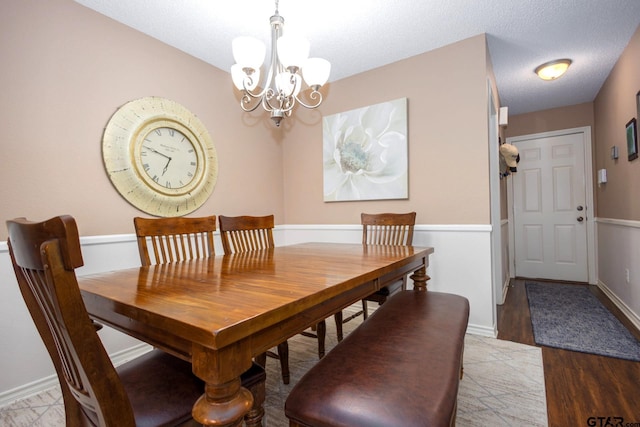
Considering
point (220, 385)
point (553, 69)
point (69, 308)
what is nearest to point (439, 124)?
point (553, 69)

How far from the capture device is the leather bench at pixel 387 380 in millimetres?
745

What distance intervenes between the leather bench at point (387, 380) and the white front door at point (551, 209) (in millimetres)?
3811

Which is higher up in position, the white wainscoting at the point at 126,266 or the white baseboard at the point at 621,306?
the white wainscoting at the point at 126,266

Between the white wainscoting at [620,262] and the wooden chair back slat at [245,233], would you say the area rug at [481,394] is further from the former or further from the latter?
the white wainscoting at [620,262]

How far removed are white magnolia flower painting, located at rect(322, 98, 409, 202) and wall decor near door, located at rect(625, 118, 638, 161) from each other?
173 centimetres

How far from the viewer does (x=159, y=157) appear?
7.57 ft

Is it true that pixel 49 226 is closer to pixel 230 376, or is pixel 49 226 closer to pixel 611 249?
pixel 230 376

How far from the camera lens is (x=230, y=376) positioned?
674 millimetres

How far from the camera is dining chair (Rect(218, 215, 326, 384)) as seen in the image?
1.86m

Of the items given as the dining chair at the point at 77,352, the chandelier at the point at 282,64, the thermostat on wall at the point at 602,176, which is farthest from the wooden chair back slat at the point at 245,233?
the thermostat on wall at the point at 602,176

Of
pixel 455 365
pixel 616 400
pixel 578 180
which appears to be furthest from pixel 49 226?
pixel 578 180

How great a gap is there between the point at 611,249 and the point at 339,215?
2856mm

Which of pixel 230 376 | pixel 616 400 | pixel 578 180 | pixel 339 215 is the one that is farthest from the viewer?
pixel 578 180

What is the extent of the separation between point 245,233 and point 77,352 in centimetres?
144
